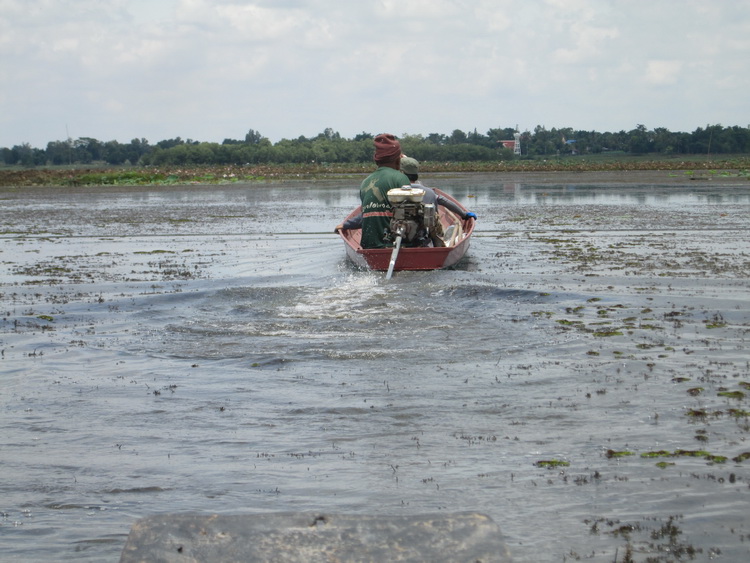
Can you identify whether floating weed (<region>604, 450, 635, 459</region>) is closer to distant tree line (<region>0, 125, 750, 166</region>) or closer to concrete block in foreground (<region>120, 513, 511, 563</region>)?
concrete block in foreground (<region>120, 513, 511, 563</region>)

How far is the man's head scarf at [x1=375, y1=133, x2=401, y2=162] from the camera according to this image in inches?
546

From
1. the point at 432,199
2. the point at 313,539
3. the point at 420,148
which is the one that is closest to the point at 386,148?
the point at 432,199

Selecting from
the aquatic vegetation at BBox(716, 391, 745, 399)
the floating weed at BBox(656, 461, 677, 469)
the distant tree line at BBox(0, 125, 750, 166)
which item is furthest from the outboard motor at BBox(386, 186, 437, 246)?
the distant tree line at BBox(0, 125, 750, 166)

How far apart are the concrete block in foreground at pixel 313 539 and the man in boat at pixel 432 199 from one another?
410 inches

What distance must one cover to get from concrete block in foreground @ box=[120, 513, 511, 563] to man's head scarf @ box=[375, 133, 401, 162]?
34.6 ft

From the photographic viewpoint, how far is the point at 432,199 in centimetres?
1476

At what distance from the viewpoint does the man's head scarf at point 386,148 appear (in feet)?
45.5

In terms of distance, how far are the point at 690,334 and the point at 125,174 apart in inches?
2277

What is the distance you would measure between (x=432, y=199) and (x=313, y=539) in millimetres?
11494

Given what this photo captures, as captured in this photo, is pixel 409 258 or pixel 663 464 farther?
pixel 409 258

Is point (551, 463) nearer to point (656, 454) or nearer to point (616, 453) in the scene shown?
point (616, 453)

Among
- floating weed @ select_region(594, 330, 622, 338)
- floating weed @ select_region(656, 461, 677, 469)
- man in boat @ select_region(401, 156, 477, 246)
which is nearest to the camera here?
floating weed @ select_region(656, 461, 677, 469)

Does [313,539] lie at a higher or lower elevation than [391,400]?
higher

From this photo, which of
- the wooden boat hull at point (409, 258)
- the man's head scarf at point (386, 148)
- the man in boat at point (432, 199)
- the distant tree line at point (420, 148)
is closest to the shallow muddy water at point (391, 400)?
the wooden boat hull at point (409, 258)
